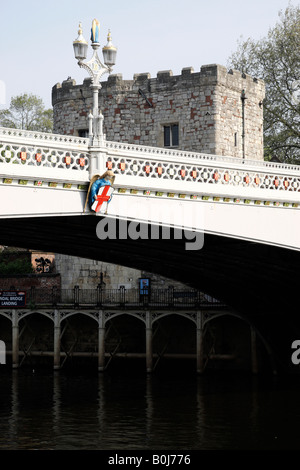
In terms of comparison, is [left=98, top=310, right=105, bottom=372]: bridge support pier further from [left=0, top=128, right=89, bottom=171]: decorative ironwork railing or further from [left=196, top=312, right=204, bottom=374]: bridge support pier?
[left=0, top=128, right=89, bottom=171]: decorative ironwork railing

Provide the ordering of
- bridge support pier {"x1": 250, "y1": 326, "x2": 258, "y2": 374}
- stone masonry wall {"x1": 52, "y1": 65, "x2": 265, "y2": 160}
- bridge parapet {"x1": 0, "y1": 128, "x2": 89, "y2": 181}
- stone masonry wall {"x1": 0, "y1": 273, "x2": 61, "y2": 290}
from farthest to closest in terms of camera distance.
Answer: stone masonry wall {"x1": 0, "y1": 273, "x2": 61, "y2": 290}, stone masonry wall {"x1": 52, "y1": 65, "x2": 265, "y2": 160}, bridge support pier {"x1": 250, "y1": 326, "x2": 258, "y2": 374}, bridge parapet {"x1": 0, "y1": 128, "x2": 89, "y2": 181}

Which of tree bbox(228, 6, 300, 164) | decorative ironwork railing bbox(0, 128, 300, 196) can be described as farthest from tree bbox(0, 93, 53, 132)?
decorative ironwork railing bbox(0, 128, 300, 196)

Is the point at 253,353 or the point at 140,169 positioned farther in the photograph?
the point at 253,353

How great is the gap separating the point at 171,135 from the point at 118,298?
8.61m

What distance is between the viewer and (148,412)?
1270 inches

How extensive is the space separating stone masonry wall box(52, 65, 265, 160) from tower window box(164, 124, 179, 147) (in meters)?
0.27

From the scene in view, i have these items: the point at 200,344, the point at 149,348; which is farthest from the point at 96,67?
the point at 149,348

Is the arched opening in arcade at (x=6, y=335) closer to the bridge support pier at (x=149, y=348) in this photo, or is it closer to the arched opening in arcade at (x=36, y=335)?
the arched opening in arcade at (x=36, y=335)

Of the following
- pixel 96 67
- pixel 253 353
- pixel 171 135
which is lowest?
pixel 253 353

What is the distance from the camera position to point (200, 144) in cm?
4559

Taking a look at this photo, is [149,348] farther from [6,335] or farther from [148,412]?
[148,412]

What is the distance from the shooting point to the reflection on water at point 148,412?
1078 inches

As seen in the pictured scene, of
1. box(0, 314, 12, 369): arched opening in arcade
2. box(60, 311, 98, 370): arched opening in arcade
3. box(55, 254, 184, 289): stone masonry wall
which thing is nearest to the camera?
box(55, 254, 184, 289): stone masonry wall

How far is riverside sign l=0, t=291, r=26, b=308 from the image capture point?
4756 centimetres
